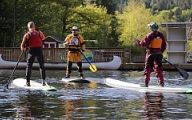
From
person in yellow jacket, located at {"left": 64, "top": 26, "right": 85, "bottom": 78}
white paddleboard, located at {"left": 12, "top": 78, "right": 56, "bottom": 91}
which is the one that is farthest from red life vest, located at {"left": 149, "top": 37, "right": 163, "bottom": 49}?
person in yellow jacket, located at {"left": 64, "top": 26, "right": 85, "bottom": 78}

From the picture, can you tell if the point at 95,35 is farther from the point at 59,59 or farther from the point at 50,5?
the point at 59,59

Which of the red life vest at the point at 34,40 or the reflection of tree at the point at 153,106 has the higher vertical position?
the red life vest at the point at 34,40

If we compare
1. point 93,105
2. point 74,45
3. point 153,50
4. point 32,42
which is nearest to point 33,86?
point 32,42

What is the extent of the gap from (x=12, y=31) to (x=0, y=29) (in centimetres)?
140

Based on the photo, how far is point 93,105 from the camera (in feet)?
43.1

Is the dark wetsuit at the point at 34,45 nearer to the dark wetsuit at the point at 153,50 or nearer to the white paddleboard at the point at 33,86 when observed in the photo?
the white paddleboard at the point at 33,86

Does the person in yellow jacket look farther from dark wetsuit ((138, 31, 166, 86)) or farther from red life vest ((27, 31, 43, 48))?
dark wetsuit ((138, 31, 166, 86))

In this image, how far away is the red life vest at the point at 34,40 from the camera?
17670 mm

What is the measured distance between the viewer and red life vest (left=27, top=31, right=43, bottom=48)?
17.7m

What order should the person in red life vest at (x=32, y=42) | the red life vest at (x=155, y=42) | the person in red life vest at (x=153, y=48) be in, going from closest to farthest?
1. the person in red life vest at (x=153, y=48)
2. the red life vest at (x=155, y=42)
3. the person in red life vest at (x=32, y=42)

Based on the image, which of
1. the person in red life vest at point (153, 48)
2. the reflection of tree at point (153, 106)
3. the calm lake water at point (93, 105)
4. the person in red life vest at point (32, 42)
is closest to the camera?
the reflection of tree at point (153, 106)

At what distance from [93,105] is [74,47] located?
31.2 feet

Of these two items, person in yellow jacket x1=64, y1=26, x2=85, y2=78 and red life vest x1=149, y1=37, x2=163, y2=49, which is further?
person in yellow jacket x1=64, y1=26, x2=85, y2=78

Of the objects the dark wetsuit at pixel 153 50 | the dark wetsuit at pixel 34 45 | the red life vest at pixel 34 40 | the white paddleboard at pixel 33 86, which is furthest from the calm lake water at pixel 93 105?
the red life vest at pixel 34 40
